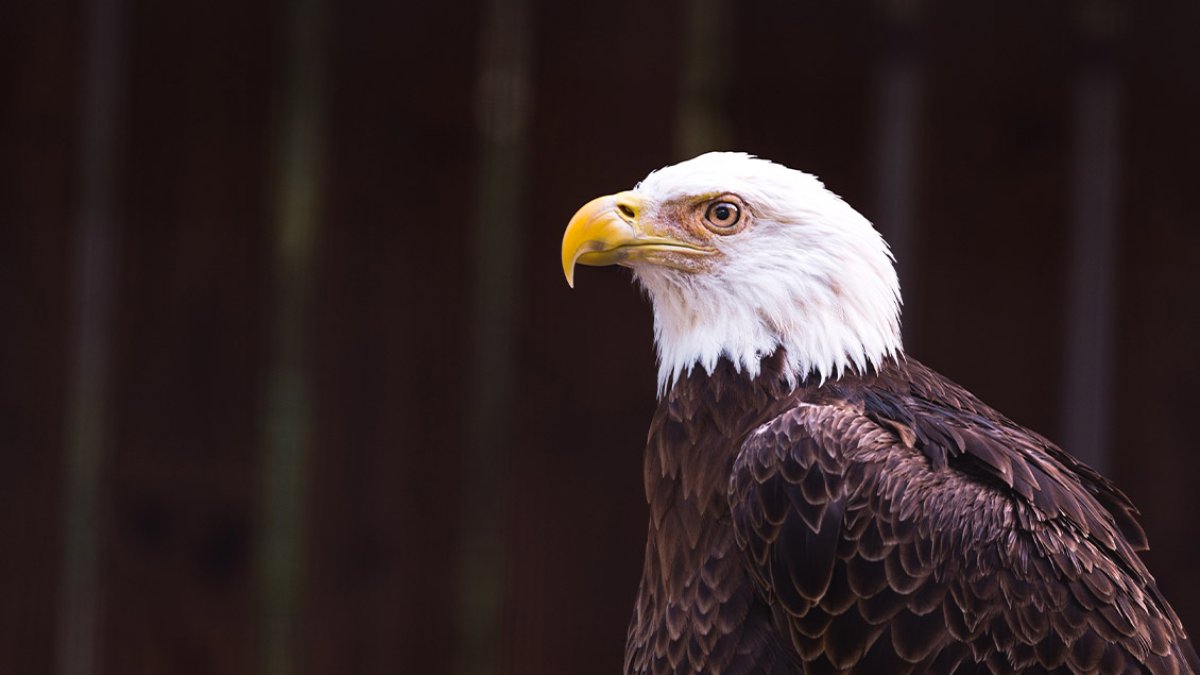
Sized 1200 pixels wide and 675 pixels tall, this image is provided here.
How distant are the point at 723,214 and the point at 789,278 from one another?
0.16 metres

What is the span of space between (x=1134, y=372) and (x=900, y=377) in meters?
1.35

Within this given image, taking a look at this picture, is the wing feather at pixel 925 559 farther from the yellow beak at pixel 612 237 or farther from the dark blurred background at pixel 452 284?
the dark blurred background at pixel 452 284

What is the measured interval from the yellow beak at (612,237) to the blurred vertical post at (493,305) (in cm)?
106

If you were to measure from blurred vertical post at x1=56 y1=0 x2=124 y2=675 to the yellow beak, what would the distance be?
4.99 feet

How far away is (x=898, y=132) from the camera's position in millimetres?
3414

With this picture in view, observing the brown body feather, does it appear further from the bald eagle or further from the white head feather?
the white head feather

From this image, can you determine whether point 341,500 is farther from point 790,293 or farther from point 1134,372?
point 1134,372

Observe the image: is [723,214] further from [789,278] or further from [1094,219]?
[1094,219]

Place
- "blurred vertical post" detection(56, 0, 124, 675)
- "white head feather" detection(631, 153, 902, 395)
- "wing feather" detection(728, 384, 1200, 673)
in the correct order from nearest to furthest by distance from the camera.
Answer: "wing feather" detection(728, 384, 1200, 673) → "white head feather" detection(631, 153, 902, 395) → "blurred vertical post" detection(56, 0, 124, 675)

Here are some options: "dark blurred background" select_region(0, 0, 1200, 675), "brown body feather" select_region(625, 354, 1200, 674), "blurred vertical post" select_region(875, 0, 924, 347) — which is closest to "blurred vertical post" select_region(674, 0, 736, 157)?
"dark blurred background" select_region(0, 0, 1200, 675)

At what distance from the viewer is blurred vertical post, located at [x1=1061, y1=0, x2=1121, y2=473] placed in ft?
11.1

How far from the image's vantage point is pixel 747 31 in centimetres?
341

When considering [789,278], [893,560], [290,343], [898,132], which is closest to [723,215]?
[789,278]

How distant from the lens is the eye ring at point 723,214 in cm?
233
